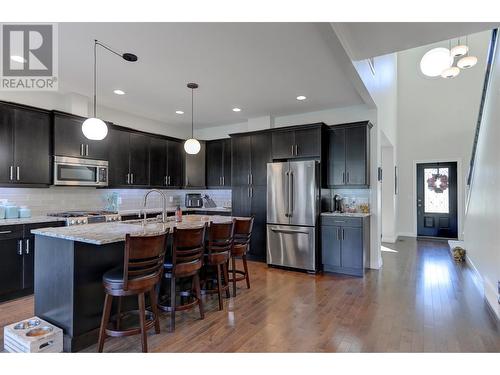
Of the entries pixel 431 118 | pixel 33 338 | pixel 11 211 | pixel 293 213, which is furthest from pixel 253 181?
pixel 431 118

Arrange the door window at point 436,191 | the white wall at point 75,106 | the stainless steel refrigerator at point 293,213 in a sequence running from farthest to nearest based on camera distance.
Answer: the door window at point 436,191, the stainless steel refrigerator at point 293,213, the white wall at point 75,106

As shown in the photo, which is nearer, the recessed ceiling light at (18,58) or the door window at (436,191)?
the recessed ceiling light at (18,58)

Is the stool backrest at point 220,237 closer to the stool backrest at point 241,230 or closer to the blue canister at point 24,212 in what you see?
the stool backrest at point 241,230

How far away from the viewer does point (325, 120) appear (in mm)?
5270

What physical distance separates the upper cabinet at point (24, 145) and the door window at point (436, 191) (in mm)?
8744

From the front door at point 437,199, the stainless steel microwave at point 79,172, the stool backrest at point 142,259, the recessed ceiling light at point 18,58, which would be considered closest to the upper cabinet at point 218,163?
the stainless steel microwave at point 79,172

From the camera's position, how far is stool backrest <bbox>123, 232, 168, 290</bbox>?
7.00 feet

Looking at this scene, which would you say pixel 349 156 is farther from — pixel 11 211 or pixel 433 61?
pixel 433 61

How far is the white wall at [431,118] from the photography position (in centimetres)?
750

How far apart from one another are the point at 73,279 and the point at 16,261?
1.84m
